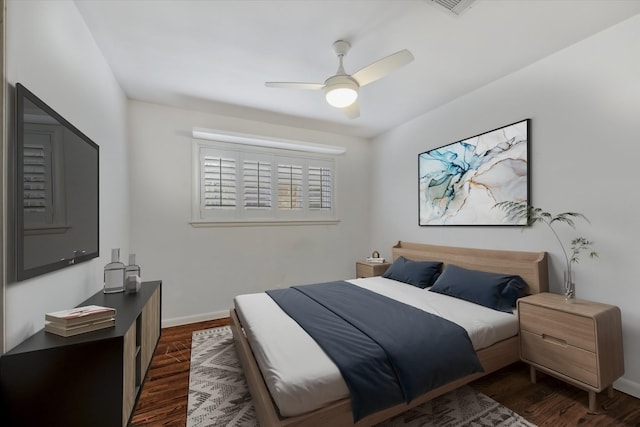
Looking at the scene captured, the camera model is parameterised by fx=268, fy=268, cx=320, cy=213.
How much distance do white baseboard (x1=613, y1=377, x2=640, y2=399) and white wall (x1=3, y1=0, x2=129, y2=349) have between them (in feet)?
12.4

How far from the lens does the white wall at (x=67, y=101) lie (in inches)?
51.1

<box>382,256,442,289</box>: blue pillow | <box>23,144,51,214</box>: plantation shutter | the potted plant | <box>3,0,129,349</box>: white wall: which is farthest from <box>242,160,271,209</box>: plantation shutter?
the potted plant

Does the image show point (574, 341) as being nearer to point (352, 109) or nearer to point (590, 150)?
point (590, 150)

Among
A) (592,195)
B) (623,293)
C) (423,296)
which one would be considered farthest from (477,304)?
(592,195)

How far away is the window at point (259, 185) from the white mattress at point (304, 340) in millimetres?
1484

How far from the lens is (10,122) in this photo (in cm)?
124

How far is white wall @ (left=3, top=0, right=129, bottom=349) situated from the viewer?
4.25ft

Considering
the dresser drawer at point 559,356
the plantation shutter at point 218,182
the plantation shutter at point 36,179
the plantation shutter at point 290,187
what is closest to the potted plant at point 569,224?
the dresser drawer at point 559,356

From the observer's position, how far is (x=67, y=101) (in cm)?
178

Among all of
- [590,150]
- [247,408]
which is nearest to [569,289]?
[590,150]

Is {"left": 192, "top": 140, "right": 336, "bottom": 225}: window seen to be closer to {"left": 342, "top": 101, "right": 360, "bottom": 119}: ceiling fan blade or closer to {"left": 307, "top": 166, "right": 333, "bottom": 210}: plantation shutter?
{"left": 307, "top": 166, "right": 333, "bottom": 210}: plantation shutter

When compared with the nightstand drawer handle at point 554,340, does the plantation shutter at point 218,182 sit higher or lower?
higher

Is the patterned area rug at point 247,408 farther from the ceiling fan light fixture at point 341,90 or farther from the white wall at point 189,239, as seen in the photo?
the ceiling fan light fixture at point 341,90

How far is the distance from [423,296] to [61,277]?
2865 mm
